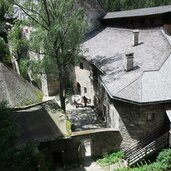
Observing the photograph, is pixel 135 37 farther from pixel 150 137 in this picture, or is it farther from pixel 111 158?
pixel 111 158

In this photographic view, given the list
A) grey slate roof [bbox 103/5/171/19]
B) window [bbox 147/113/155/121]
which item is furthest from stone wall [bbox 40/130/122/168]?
grey slate roof [bbox 103/5/171/19]

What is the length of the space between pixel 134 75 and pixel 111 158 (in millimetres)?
5786

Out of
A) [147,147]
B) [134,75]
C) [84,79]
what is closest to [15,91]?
[84,79]

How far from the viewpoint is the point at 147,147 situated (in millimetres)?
17547

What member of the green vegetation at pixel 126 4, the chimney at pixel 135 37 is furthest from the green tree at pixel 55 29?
the green vegetation at pixel 126 4

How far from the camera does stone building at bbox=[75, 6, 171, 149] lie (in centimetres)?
1762

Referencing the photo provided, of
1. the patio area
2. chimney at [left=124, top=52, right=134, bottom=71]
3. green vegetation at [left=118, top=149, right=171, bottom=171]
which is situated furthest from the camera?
the patio area

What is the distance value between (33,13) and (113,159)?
1263 centimetres

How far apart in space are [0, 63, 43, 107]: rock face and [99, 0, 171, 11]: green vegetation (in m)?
24.5

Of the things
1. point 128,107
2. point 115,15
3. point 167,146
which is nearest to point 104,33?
point 115,15

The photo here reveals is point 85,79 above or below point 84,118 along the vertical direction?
above

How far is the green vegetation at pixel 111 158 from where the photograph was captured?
1861 cm

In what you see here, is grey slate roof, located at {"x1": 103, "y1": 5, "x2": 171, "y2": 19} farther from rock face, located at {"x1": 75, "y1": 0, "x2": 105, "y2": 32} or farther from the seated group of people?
the seated group of people

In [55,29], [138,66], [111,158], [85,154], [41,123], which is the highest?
[55,29]
